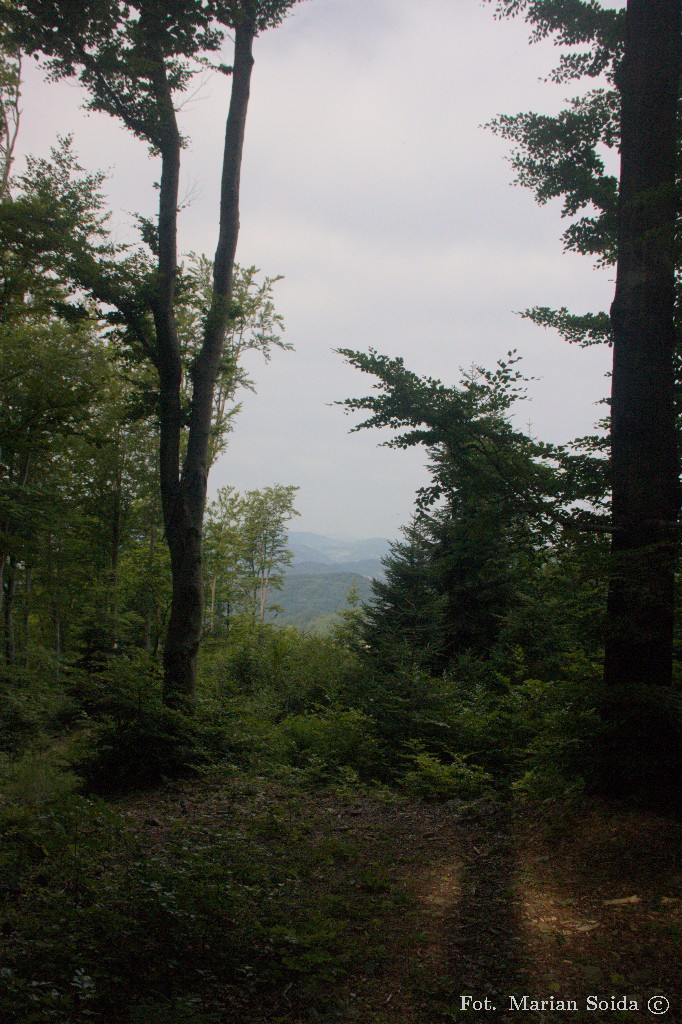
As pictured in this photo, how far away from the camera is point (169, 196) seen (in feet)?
27.9

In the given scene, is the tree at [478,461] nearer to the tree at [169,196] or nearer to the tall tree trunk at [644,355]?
the tall tree trunk at [644,355]

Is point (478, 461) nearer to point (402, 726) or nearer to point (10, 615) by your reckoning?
point (402, 726)

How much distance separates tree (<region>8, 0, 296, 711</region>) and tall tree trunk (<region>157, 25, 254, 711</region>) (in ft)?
0.05

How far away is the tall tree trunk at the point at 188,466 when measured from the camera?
830 centimetres

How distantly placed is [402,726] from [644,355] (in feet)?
18.3

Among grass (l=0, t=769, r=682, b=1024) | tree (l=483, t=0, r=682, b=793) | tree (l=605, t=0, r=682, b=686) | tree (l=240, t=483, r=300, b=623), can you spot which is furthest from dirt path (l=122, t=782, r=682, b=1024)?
tree (l=240, t=483, r=300, b=623)

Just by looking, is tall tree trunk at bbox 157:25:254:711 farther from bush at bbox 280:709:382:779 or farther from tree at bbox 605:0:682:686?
tree at bbox 605:0:682:686

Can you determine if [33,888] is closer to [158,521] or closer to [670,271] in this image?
[670,271]

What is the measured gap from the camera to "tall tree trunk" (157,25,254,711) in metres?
8.30

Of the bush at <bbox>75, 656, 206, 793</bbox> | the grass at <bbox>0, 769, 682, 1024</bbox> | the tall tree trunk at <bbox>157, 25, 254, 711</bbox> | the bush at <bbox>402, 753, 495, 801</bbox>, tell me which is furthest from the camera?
the tall tree trunk at <bbox>157, 25, 254, 711</bbox>

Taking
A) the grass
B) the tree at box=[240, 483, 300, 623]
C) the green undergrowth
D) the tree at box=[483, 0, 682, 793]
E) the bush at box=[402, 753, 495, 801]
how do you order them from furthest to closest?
the tree at box=[240, 483, 300, 623] → the bush at box=[402, 753, 495, 801] → the tree at box=[483, 0, 682, 793] → the grass → the green undergrowth

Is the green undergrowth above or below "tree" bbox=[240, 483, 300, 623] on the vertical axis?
below

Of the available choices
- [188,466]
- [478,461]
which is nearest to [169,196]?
[188,466]

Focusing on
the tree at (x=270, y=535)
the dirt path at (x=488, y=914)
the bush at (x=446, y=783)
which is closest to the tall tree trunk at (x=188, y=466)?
the dirt path at (x=488, y=914)
